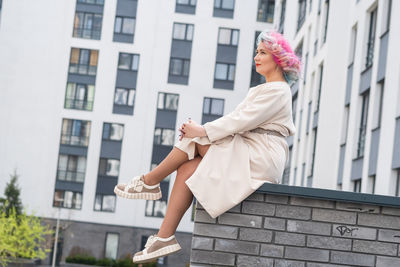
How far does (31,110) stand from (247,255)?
44.2m

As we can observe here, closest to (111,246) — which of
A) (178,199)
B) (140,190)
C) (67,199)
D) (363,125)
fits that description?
(67,199)

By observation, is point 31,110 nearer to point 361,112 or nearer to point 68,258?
point 68,258

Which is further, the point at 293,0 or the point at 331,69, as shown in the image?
the point at 293,0

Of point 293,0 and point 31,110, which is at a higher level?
point 293,0

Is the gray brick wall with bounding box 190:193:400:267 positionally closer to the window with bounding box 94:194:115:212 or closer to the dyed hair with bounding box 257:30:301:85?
the dyed hair with bounding box 257:30:301:85

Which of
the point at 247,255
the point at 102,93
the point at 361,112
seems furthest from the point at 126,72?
the point at 247,255

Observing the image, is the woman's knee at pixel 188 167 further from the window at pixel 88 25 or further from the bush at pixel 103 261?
the window at pixel 88 25

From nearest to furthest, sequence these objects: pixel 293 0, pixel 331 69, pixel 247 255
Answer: pixel 247 255 < pixel 331 69 < pixel 293 0

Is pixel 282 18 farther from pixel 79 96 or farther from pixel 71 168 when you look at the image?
pixel 71 168

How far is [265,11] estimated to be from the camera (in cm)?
4828

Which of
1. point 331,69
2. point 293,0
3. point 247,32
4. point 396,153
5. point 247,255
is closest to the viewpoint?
point 247,255

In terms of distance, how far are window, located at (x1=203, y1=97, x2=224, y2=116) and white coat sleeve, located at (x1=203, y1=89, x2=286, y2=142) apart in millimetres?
42645

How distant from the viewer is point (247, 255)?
5078 millimetres

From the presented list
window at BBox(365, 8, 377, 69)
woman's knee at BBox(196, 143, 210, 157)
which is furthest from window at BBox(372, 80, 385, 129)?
woman's knee at BBox(196, 143, 210, 157)
